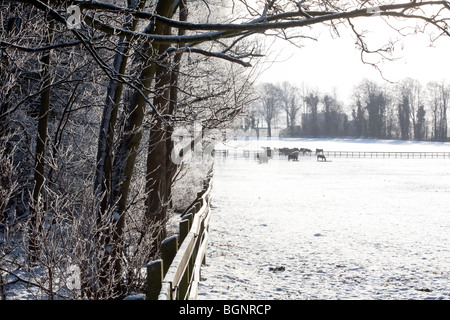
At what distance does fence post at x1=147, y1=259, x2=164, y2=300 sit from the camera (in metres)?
3.29

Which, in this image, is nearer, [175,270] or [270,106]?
[175,270]

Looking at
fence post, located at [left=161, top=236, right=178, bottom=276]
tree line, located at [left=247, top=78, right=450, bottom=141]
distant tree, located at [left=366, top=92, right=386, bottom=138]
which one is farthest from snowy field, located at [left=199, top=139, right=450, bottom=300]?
distant tree, located at [left=366, top=92, right=386, bottom=138]

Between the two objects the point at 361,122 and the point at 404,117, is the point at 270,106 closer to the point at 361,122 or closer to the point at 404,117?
the point at 361,122

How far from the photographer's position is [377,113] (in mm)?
97375

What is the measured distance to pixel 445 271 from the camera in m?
9.09

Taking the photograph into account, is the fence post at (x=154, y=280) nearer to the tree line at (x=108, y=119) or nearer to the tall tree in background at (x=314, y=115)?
the tree line at (x=108, y=119)

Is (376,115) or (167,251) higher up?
(376,115)

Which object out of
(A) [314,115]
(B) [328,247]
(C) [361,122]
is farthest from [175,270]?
(A) [314,115]

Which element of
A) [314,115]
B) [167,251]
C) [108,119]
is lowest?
[167,251]

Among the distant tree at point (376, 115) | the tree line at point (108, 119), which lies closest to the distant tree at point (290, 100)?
the distant tree at point (376, 115)

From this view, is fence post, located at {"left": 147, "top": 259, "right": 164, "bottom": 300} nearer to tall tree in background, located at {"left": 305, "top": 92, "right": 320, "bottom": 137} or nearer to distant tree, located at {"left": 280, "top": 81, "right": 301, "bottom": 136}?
tall tree in background, located at {"left": 305, "top": 92, "right": 320, "bottom": 137}

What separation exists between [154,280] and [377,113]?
99.7 meters

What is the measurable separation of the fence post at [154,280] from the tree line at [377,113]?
8954 centimetres

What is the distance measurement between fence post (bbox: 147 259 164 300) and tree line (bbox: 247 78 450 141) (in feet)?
294
